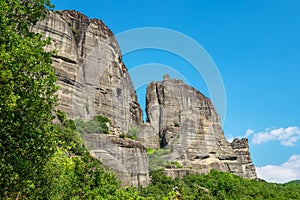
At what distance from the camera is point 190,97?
87.2 m

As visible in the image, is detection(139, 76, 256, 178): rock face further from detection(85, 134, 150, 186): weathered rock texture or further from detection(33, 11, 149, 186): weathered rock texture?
detection(85, 134, 150, 186): weathered rock texture

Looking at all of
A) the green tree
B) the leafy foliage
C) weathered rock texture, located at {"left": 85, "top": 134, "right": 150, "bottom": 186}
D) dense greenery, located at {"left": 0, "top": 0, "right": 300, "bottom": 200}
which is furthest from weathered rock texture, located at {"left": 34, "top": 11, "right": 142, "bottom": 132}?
the green tree

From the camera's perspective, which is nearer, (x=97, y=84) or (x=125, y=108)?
→ (x=97, y=84)

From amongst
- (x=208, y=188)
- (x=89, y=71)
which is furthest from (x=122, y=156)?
(x=208, y=188)

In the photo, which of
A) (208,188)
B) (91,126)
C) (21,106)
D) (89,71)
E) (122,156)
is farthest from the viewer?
(208,188)

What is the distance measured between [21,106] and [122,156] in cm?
3542

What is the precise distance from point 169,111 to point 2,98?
7739 centimetres

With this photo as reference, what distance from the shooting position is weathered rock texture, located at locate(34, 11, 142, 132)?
4888cm

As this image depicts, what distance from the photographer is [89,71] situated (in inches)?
2227

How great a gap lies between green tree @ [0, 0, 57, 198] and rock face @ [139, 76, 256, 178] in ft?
199

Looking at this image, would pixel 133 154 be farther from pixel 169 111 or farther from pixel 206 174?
pixel 169 111

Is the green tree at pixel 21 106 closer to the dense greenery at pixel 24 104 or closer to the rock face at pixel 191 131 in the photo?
the dense greenery at pixel 24 104

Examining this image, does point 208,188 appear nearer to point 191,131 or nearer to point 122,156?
point 191,131

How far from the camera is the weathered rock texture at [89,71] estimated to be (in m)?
48.9
